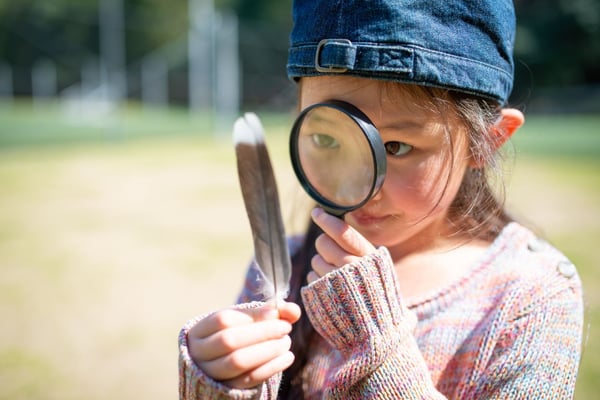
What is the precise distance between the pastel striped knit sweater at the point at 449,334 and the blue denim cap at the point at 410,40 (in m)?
0.45

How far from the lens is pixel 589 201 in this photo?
281 inches

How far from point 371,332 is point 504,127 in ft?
2.50

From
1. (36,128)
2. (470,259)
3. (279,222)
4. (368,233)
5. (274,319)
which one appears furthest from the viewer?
(36,128)

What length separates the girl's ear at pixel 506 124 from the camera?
1.53 metres

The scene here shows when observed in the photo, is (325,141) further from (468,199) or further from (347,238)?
(468,199)

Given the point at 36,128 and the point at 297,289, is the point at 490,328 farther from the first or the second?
the point at 36,128

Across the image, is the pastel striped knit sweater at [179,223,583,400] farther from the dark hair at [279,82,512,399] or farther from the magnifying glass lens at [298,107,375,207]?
the magnifying glass lens at [298,107,375,207]

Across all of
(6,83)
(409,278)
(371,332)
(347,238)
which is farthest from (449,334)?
(6,83)

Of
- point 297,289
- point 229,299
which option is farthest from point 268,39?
point 297,289

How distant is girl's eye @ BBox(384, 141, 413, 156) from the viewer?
132cm

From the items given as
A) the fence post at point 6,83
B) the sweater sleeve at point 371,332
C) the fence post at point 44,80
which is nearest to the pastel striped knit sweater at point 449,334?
the sweater sleeve at point 371,332

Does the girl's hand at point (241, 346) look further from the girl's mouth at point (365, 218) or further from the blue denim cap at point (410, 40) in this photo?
the blue denim cap at point (410, 40)

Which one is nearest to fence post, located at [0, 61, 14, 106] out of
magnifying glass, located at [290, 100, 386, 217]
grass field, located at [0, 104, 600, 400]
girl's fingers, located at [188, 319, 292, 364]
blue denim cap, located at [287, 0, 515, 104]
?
grass field, located at [0, 104, 600, 400]

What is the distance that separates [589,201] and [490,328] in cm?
670
